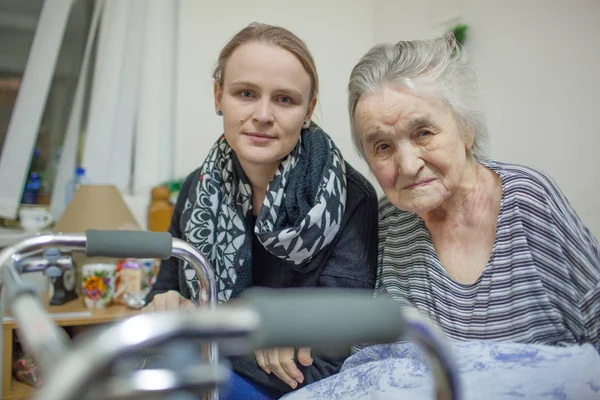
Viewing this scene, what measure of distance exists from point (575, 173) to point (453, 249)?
0.52m

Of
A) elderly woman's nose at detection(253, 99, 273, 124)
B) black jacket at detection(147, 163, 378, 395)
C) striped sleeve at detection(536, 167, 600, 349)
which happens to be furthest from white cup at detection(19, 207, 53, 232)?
striped sleeve at detection(536, 167, 600, 349)

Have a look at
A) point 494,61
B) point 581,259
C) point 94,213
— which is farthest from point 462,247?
point 94,213

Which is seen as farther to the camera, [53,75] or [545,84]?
[53,75]

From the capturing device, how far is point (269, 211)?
3.44 feet

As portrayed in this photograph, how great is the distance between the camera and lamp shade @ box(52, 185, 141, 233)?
171 centimetres

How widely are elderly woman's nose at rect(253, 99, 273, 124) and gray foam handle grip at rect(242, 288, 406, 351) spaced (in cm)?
69

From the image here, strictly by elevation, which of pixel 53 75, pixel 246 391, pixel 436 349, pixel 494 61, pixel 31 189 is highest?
pixel 53 75

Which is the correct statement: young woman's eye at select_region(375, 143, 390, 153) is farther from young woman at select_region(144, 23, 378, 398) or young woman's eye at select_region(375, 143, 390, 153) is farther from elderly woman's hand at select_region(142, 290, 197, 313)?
elderly woman's hand at select_region(142, 290, 197, 313)

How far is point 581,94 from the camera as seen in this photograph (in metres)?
1.21

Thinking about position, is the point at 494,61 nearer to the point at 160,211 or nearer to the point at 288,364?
the point at 288,364

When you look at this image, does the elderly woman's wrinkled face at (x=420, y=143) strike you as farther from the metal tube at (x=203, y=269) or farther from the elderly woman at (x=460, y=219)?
the metal tube at (x=203, y=269)

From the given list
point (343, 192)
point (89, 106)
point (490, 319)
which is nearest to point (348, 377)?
point (490, 319)

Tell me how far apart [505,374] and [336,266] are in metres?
0.42

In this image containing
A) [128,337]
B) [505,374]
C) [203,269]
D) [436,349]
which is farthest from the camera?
[203,269]
